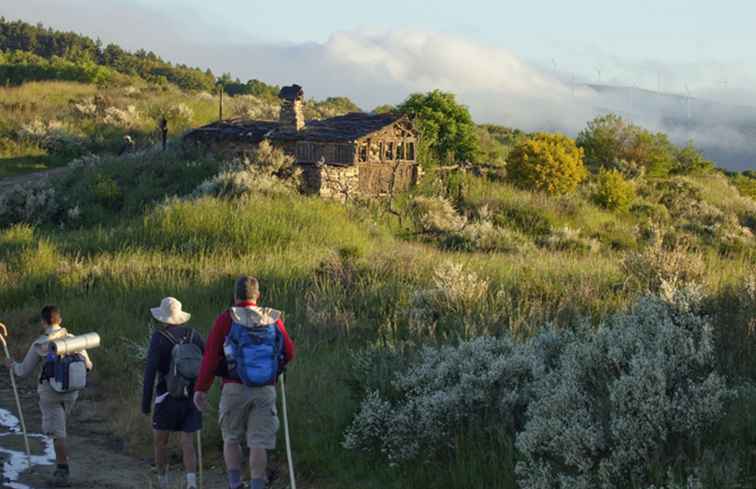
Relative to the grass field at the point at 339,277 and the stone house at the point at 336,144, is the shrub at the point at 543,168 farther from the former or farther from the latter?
the stone house at the point at 336,144

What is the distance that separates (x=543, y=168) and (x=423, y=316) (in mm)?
29708

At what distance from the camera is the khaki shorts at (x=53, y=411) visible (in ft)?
31.3

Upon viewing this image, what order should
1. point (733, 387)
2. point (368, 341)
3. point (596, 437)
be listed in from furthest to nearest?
1. point (368, 341)
2. point (733, 387)
3. point (596, 437)

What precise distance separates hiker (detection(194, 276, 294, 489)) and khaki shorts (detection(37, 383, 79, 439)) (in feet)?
7.10

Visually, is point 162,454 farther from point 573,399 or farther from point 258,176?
point 258,176

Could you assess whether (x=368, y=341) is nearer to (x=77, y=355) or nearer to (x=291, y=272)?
(x=77, y=355)

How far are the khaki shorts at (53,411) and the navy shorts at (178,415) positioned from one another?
1175 mm

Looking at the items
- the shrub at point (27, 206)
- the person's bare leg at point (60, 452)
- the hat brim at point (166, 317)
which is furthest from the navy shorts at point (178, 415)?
the shrub at point (27, 206)

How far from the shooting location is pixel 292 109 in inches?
1449

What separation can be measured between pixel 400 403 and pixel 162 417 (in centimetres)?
243

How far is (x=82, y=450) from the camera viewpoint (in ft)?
36.6

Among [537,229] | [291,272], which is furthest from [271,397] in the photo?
[537,229]

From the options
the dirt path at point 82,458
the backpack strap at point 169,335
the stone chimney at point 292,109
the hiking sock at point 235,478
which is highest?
the stone chimney at point 292,109

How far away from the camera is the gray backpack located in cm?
891
